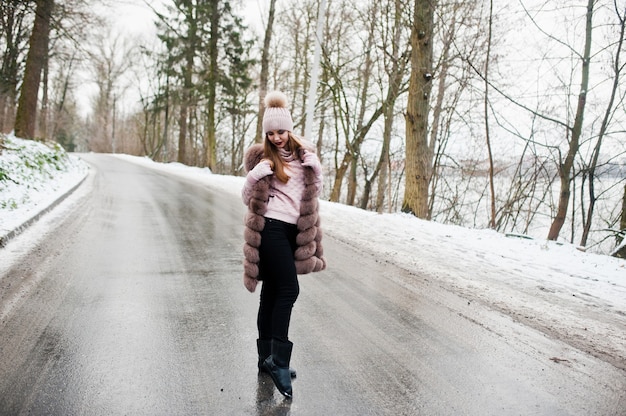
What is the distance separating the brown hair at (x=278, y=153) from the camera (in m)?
2.55

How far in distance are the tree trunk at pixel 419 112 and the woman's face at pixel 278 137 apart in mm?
8999

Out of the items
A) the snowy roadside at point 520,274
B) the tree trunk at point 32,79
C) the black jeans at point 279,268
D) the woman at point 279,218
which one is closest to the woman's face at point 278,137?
the woman at point 279,218

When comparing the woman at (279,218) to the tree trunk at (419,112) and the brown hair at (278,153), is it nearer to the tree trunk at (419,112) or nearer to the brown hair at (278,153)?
the brown hair at (278,153)

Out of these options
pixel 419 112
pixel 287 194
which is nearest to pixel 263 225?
pixel 287 194

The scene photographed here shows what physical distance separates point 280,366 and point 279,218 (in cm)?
92

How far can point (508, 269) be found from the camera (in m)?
5.95

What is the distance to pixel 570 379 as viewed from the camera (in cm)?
286

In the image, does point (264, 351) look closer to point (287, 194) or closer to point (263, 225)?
point (263, 225)

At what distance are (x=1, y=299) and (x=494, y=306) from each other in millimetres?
4746

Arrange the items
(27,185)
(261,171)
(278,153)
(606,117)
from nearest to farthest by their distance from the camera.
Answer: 1. (261,171)
2. (278,153)
3. (27,185)
4. (606,117)

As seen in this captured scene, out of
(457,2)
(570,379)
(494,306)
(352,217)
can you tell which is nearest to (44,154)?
(352,217)

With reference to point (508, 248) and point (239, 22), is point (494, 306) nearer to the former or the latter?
point (508, 248)

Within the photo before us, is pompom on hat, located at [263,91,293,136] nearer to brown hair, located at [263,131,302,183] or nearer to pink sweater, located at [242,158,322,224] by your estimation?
brown hair, located at [263,131,302,183]

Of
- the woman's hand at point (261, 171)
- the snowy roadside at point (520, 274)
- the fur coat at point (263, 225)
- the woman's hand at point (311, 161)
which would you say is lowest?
the snowy roadside at point (520, 274)
